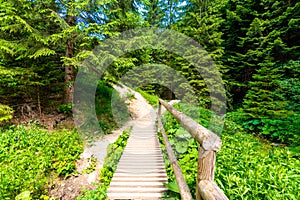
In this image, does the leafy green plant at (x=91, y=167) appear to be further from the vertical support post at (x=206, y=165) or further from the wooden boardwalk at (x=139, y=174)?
the vertical support post at (x=206, y=165)

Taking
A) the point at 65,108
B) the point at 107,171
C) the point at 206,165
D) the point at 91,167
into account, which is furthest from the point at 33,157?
the point at 206,165

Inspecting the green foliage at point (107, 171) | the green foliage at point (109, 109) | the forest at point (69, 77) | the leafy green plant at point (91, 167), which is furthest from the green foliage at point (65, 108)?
the green foliage at point (107, 171)

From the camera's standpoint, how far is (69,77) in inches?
269

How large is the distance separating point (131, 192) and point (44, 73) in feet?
19.8

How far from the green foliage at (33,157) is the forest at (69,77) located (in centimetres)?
2

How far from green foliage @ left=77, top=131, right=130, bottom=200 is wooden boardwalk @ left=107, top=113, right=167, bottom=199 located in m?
0.18

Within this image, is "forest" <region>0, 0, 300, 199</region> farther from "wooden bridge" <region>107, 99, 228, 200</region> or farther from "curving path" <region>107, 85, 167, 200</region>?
"curving path" <region>107, 85, 167, 200</region>

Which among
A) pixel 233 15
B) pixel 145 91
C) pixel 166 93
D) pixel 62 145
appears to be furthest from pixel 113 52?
pixel 166 93

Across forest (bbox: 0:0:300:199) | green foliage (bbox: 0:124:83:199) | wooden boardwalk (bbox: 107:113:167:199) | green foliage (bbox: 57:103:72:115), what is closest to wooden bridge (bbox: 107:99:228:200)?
wooden boardwalk (bbox: 107:113:167:199)

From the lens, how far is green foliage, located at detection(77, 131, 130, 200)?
3002mm

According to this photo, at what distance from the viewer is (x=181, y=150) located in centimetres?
358

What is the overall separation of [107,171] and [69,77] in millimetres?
4882

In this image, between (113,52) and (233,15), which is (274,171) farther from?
(233,15)

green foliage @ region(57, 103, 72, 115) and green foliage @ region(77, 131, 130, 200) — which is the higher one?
green foliage @ region(57, 103, 72, 115)
